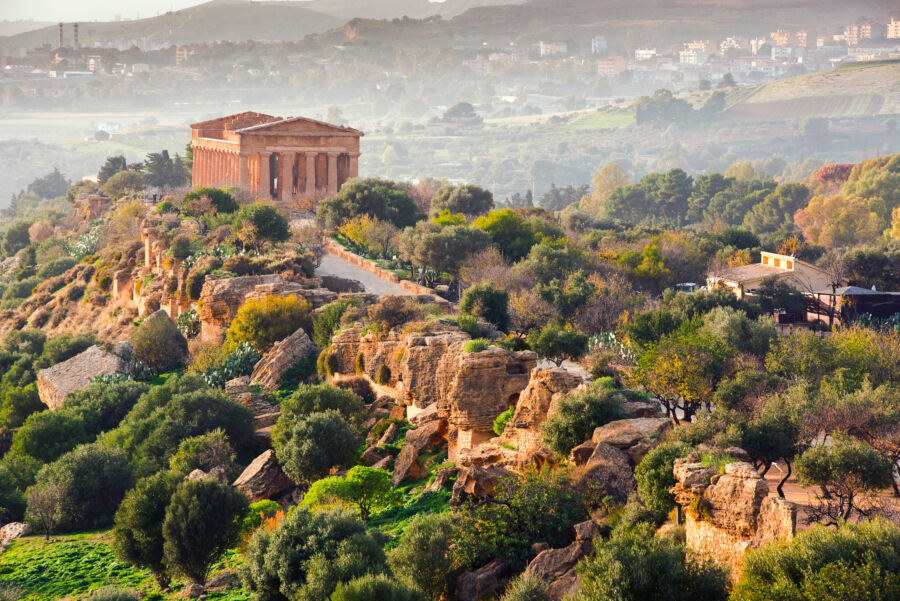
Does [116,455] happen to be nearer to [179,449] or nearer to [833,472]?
[179,449]

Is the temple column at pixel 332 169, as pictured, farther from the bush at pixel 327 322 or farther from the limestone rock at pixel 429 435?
the limestone rock at pixel 429 435

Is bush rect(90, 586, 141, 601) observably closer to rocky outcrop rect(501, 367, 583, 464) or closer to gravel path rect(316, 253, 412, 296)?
rocky outcrop rect(501, 367, 583, 464)

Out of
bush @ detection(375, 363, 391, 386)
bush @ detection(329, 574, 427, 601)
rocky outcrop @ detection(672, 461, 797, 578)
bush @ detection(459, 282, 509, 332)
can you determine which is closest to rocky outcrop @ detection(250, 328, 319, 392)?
bush @ detection(375, 363, 391, 386)

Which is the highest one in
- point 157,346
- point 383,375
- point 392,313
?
point 392,313

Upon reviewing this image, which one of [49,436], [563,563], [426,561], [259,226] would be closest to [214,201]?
[259,226]

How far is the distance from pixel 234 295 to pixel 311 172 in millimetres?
33277

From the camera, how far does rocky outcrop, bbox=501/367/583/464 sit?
24.8 m

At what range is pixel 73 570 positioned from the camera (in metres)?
25.7

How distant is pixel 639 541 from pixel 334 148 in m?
60.4

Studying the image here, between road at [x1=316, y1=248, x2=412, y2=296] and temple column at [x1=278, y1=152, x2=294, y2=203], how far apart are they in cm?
1914

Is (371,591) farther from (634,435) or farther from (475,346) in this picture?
(475,346)

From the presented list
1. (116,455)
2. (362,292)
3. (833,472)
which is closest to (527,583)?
(833,472)

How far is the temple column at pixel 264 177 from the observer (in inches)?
2886

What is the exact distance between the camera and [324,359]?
3469 cm
